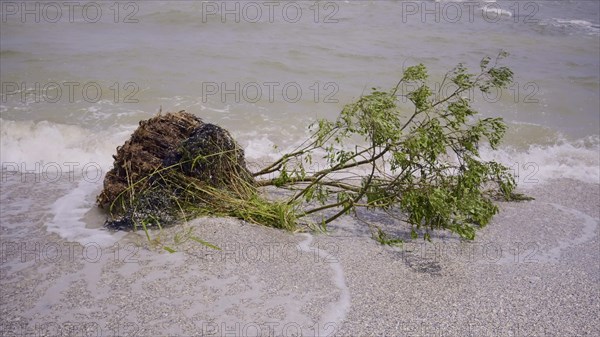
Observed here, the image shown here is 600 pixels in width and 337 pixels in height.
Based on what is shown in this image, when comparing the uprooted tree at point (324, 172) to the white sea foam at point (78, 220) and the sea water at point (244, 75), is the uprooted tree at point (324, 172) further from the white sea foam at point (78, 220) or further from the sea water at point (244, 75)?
the sea water at point (244, 75)

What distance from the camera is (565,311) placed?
3.93 meters

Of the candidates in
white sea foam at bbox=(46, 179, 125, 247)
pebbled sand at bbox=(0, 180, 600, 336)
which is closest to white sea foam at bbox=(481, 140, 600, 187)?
pebbled sand at bbox=(0, 180, 600, 336)

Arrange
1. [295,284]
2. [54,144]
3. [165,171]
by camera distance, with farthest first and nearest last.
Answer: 1. [54,144]
2. [165,171]
3. [295,284]

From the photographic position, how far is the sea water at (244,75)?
735 centimetres

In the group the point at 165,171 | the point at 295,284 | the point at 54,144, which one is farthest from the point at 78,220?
the point at 54,144

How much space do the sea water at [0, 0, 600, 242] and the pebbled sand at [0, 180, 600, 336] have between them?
0.76m

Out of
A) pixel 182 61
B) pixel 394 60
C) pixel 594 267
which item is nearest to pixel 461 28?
pixel 394 60

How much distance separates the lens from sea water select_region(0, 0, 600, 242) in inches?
289

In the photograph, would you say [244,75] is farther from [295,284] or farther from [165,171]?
[295,284]

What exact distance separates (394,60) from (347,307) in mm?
9560

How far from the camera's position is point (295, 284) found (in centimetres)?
409

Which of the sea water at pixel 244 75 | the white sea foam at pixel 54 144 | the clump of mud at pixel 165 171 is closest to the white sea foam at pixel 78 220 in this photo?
the sea water at pixel 244 75

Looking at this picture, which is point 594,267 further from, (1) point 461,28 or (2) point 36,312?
(1) point 461,28

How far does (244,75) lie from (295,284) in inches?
296
